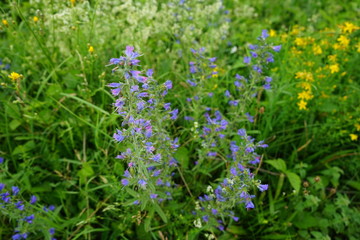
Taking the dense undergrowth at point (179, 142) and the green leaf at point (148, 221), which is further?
the dense undergrowth at point (179, 142)

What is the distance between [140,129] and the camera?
1.75m

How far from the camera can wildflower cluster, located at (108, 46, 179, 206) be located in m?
1.63

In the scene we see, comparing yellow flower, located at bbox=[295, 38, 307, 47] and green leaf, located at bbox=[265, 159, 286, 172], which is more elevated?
yellow flower, located at bbox=[295, 38, 307, 47]

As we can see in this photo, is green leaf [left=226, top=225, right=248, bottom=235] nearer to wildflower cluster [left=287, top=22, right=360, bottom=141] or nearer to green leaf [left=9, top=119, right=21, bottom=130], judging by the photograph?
wildflower cluster [left=287, top=22, right=360, bottom=141]

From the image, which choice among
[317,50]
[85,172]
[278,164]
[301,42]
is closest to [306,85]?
[317,50]

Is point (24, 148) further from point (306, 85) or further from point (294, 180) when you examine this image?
point (306, 85)

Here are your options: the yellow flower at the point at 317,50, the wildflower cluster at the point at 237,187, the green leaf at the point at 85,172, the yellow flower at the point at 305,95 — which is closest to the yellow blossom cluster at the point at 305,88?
the yellow flower at the point at 305,95

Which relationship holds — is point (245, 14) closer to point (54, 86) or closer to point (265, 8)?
point (265, 8)

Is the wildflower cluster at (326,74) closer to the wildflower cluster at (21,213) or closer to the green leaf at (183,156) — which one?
the green leaf at (183,156)

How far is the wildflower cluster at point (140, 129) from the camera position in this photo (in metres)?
1.63

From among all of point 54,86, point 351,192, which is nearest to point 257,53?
point 351,192

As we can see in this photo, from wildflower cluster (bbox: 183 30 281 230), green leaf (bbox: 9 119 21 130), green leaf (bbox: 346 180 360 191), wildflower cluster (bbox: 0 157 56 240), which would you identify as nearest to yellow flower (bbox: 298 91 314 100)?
wildflower cluster (bbox: 183 30 281 230)

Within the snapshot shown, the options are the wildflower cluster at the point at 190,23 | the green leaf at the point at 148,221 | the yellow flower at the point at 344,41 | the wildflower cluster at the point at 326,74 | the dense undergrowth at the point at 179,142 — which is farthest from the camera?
the wildflower cluster at the point at 190,23

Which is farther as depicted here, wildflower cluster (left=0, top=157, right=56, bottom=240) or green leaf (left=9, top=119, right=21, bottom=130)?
green leaf (left=9, top=119, right=21, bottom=130)
